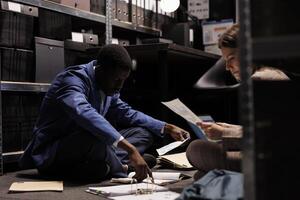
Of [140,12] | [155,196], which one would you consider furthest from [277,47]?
[140,12]

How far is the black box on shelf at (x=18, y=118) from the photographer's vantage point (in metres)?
2.41

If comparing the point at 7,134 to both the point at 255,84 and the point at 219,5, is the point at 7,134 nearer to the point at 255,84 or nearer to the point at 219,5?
the point at 255,84

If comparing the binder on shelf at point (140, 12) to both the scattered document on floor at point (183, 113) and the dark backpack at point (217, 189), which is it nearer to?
the scattered document on floor at point (183, 113)

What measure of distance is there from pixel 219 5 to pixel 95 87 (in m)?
2.03

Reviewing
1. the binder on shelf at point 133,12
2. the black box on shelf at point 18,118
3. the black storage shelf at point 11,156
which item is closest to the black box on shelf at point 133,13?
the binder on shelf at point 133,12

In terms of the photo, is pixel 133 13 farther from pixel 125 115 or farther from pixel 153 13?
pixel 125 115

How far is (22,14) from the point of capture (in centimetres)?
247

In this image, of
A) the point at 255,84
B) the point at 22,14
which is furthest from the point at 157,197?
the point at 22,14

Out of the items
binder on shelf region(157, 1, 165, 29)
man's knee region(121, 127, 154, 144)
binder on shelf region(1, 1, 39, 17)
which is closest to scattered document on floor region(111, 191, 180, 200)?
man's knee region(121, 127, 154, 144)

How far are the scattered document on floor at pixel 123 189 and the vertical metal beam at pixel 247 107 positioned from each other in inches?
36.2

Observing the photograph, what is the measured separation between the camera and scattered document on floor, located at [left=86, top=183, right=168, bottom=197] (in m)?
1.71

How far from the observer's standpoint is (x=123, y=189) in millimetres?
1781

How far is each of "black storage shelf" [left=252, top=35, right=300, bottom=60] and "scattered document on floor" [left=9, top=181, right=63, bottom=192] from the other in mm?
1214

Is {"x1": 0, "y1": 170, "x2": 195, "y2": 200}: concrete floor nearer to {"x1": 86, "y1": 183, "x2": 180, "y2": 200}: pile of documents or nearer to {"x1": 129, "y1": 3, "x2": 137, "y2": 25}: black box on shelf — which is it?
{"x1": 86, "y1": 183, "x2": 180, "y2": 200}: pile of documents
